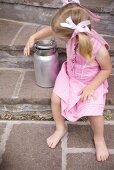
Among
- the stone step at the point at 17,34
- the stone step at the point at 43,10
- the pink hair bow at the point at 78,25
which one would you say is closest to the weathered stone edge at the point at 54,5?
the stone step at the point at 43,10

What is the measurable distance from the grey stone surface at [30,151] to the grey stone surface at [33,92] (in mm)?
163

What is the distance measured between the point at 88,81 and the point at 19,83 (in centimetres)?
54

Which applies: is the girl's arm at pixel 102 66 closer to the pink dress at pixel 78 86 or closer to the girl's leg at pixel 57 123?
the pink dress at pixel 78 86

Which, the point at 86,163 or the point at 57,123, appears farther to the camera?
the point at 57,123

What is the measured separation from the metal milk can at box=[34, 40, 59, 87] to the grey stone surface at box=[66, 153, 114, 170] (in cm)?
55

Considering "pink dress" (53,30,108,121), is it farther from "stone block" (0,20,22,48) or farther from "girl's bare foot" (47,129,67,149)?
"stone block" (0,20,22,48)

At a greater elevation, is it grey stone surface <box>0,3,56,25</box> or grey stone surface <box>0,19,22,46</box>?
grey stone surface <box>0,3,56,25</box>

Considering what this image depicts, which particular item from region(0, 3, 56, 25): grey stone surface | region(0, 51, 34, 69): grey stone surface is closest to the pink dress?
region(0, 51, 34, 69): grey stone surface

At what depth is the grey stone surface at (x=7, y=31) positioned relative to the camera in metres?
2.26

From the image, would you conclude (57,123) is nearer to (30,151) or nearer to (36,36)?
(30,151)

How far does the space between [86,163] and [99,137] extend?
0.56 ft

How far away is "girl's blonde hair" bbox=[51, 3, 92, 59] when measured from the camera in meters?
1.54

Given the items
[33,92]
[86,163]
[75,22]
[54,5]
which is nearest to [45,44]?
[33,92]

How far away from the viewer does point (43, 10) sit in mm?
2473
